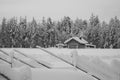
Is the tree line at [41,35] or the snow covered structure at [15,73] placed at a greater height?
the tree line at [41,35]

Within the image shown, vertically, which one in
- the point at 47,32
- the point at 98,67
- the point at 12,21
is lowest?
the point at 98,67

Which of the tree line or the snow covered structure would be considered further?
the tree line

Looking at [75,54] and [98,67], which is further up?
[75,54]

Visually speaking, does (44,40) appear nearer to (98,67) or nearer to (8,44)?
(8,44)

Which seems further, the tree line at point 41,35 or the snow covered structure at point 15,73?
the tree line at point 41,35

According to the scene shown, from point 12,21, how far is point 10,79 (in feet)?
176

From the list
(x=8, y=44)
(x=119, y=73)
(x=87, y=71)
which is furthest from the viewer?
(x=8, y=44)

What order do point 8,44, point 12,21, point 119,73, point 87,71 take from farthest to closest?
point 12,21 < point 8,44 < point 87,71 < point 119,73

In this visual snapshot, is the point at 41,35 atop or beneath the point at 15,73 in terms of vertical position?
atop

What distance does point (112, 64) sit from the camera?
10.2 ft

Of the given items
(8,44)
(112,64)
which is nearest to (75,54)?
(112,64)

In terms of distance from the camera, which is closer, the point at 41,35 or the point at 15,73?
the point at 15,73

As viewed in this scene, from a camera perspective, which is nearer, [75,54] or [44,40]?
[75,54]

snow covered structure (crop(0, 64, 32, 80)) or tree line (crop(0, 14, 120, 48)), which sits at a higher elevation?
tree line (crop(0, 14, 120, 48))
